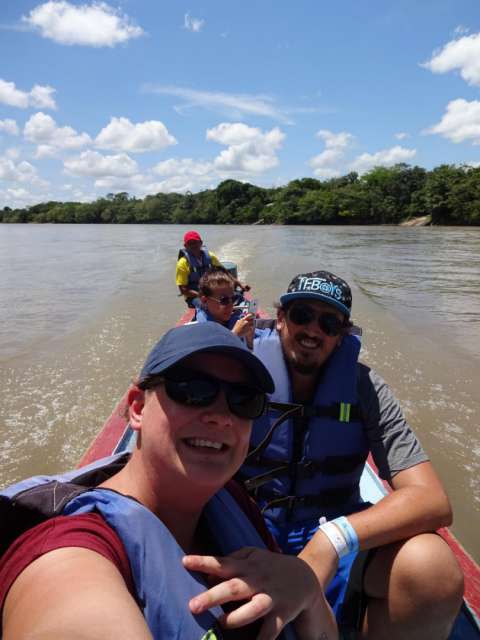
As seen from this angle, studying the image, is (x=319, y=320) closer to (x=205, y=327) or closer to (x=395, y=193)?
(x=205, y=327)

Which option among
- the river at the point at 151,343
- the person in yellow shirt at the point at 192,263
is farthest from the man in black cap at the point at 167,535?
the person in yellow shirt at the point at 192,263

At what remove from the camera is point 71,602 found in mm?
634

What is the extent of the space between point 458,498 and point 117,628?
2.99m

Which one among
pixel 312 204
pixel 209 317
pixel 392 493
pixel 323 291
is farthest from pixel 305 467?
pixel 312 204

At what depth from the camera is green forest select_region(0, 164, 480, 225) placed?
37688 millimetres

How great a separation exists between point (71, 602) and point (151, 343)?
594 centimetres

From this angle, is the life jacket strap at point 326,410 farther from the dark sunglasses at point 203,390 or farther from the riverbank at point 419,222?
the riverbank at point 419,222

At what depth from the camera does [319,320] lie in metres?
1.71

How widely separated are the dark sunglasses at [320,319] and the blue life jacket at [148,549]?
944mm

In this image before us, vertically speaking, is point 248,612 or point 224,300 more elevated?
point 224,300

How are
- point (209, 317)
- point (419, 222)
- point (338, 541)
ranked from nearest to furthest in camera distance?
1. point (338, 541)
2. point (209, 317)
3. point (419, 222)

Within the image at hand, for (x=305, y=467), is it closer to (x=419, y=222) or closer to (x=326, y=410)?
(x=326, y=410)

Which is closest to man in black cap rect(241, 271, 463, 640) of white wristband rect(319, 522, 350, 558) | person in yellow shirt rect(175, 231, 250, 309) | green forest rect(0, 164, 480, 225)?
white wristband rect(319, 522, 350, 558)

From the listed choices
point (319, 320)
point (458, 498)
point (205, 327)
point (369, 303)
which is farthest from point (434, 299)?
point (205, 327)
